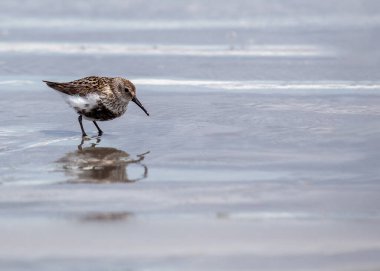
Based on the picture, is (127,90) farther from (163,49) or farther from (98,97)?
(163,49)

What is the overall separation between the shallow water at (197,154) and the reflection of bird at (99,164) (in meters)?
0.02

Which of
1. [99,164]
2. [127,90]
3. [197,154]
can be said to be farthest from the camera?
[127,90]

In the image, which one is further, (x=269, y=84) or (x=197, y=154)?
(x=269, y=84)

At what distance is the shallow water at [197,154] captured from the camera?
5.38m

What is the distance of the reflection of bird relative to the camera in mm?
7200

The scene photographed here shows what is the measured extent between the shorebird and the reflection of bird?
80cm

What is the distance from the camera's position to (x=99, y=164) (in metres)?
7.77

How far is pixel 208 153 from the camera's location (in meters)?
8.15

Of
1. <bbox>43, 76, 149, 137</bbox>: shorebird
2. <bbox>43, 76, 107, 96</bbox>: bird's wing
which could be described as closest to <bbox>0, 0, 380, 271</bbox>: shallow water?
<bbox>43, 76, 149, 137</bbox>: shorebird

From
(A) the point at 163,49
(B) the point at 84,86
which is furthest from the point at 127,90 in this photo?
(A) the point at 163,49

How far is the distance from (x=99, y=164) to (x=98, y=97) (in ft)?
5.94

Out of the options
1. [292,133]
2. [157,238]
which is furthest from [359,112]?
[157,238]

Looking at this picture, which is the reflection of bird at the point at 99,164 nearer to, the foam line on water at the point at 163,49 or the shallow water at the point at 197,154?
the shallow water at the point at 197,154

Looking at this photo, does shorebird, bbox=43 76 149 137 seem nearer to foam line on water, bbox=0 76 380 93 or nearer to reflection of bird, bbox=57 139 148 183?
reflection of bird, bbox=57 139 148 183
